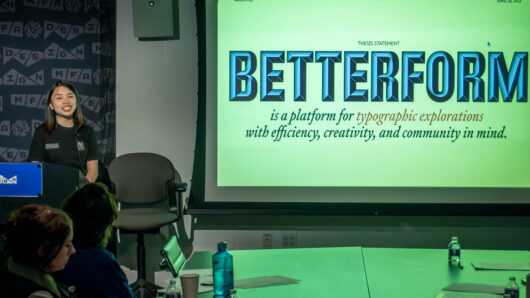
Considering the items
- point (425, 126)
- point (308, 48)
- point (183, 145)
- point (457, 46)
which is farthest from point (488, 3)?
point (183, 145)

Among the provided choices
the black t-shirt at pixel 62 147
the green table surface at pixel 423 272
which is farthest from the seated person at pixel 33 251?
the black t-shirt at pixel 62 147

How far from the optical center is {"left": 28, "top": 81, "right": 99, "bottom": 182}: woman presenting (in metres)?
4.69

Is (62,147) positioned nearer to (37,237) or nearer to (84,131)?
(84,131)

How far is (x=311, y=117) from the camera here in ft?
15.8

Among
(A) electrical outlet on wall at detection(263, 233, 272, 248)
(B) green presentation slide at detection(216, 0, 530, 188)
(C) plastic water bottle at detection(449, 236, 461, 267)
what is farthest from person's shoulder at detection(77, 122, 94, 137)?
(C) plastic water bottle at detection(449, 236, 461, 267)

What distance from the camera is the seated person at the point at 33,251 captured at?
179cm

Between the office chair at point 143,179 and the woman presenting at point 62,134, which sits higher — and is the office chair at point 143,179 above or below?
below

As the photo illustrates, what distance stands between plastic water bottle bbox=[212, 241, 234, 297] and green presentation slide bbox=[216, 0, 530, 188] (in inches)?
96.0

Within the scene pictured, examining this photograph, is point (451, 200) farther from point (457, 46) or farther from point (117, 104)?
point (117, 104)

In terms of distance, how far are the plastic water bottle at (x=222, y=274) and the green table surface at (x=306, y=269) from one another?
46 mm

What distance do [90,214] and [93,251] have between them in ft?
0.46

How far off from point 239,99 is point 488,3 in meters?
1.93

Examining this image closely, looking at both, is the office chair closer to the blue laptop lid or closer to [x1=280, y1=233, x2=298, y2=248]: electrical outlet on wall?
[x1=280, y1=233, x2=298, y2=248]: electrical outlet on wall

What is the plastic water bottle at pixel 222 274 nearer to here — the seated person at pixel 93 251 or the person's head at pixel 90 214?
the seated person at pixel 93 251
